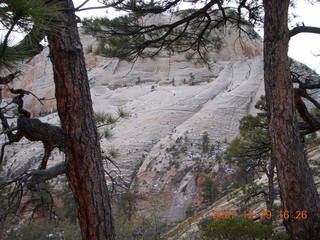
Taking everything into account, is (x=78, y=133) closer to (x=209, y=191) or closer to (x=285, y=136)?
(x=285, y=136)

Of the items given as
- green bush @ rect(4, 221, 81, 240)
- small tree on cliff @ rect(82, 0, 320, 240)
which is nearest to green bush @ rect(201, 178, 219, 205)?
green bush @ rect(4, 221, 81, 240)

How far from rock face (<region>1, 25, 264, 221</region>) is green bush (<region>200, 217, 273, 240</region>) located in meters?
4.74

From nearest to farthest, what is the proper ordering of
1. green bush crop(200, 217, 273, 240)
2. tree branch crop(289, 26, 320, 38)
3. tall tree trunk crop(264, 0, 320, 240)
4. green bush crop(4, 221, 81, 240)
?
1. tall tree trunk crop(264, 0, 320, 240)
2. tree branch crop(289, 26, 320, 38)
3. green bush crop(200, 217, 273, 240)
4. green bush crop(4, 221, 81, 240)

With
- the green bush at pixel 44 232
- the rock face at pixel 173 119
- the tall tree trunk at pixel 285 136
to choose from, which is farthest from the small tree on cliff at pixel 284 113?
the green bush at pixel 44 232

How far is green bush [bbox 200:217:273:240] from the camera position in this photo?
4.48 metres

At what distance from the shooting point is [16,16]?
1209mm

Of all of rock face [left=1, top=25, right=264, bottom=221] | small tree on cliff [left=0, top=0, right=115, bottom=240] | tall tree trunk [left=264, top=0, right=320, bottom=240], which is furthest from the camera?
rock face [left=1, top=25, right=264, bottom=221]

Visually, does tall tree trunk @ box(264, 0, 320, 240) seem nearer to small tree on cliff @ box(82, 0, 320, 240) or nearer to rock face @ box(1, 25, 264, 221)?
small tree on cliff @ box(82, 0, 320, 240)

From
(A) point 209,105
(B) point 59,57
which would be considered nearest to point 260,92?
(A) point 209,105

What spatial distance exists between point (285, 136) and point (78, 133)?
2055mm

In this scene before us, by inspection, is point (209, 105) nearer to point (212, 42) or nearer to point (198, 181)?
point (198, 181)

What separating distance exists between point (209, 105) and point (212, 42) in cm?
1461

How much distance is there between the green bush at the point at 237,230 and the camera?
4.48 m

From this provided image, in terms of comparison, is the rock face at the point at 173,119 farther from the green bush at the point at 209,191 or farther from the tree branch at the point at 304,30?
the tree branch at the point at 304,30
